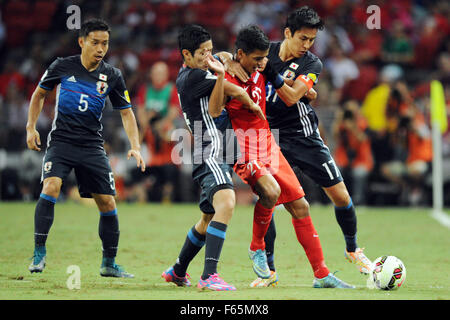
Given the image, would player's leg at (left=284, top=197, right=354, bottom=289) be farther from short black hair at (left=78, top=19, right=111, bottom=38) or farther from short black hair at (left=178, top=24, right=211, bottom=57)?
short black hair at (left=78, top=19, right=111, bottom=38)

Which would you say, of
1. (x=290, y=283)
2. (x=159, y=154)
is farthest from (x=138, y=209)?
(x=290, y=283)

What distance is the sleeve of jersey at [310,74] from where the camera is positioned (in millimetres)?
6930

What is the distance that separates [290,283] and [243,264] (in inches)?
55.4

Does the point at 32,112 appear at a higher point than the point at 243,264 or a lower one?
higher

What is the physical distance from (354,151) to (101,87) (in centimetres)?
919

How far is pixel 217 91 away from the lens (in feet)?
20.1

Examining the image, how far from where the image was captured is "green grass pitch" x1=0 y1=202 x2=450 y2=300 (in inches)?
A: 236

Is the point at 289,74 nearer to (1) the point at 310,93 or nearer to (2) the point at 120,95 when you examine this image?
(1) the point at 310,93

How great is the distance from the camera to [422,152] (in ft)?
50.8

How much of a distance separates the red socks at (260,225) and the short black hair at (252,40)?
4.44ft

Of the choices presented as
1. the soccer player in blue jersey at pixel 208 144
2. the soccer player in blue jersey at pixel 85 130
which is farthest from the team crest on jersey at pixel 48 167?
the soccer player in blue jersey at pixel 208 144

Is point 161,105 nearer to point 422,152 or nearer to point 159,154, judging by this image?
point 159,154

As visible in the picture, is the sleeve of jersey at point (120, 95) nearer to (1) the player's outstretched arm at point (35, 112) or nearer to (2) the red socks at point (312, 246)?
(1) the player's outstretched arm at point (35, 112)

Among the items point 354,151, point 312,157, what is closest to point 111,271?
point 312,157
